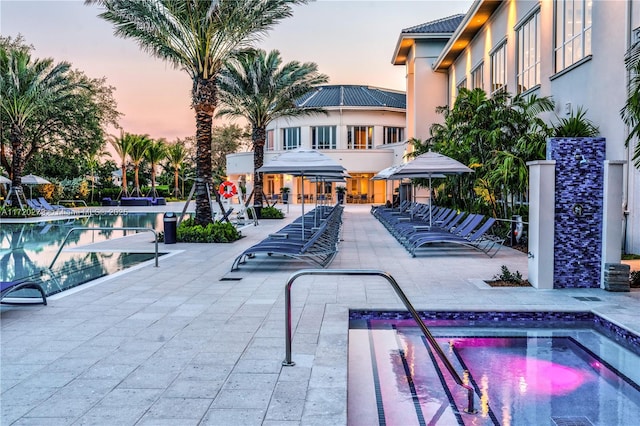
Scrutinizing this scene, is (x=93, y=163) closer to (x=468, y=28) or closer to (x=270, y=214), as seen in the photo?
(x=270, y=214)

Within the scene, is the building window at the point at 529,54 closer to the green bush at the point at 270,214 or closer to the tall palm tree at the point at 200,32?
the tall palm tree at the point at 200,32

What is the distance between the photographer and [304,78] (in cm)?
2486

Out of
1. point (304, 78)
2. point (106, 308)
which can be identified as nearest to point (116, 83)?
point (304, 78)

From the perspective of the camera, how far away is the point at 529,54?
17375 mm

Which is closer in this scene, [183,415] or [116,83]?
[183,415]

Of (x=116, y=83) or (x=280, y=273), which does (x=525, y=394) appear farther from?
(x=116, y=83)

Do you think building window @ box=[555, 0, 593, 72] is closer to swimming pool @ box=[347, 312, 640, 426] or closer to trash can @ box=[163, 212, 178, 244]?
swimming pool @ box=[347, 312, 640, 426]

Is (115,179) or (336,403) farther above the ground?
(115,179)

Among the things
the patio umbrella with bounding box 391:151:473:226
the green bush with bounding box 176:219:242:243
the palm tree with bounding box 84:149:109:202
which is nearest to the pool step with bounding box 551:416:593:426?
the patio umbrella with bounding box 391:151:473:226

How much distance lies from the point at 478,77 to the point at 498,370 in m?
22.1

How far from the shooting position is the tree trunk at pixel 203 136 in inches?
621

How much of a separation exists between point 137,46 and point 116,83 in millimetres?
30998

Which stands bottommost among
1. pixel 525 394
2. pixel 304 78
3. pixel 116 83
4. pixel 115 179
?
pixel 525 394

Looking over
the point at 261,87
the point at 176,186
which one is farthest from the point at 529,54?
the point at 176,186
